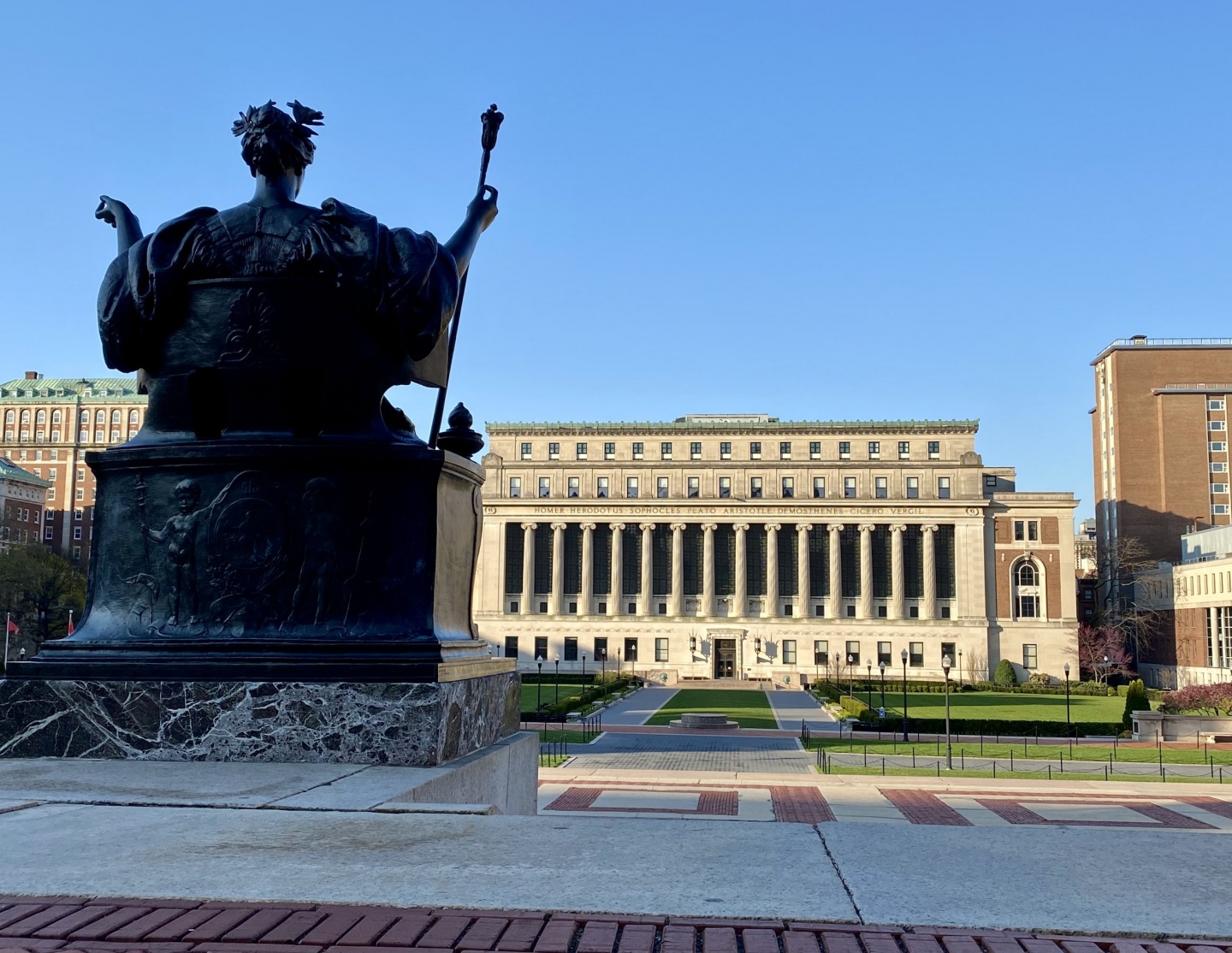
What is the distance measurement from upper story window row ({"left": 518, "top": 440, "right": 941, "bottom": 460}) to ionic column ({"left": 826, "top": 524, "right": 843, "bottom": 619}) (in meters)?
7.61

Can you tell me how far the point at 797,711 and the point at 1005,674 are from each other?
3925 cm

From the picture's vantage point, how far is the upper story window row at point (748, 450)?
10625 centimetres

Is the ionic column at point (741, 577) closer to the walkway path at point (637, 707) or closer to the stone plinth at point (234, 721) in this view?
the walkway path at point (637, 707)

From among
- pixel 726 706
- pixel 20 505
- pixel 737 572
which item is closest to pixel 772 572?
pixel 737 572

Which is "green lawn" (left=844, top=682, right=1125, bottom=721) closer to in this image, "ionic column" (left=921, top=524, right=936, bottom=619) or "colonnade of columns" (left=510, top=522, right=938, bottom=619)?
"ionic column" (left=921, top=524, right=936, bottom=619)

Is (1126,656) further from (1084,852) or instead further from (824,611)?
(1084,852)

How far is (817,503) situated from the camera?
341 ft

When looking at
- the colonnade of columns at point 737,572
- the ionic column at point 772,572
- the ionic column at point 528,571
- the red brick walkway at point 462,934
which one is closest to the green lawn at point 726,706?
the ionic column at point 772,572

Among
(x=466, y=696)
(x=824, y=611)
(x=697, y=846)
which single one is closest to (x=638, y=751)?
(x=466, y=696)

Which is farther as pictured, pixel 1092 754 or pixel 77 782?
pixel 1092 754

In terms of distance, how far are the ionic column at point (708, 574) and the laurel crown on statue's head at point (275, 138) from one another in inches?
3772

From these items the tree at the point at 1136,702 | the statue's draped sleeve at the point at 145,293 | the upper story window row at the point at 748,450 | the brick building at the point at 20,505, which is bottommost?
the tree at the point at 1136,702

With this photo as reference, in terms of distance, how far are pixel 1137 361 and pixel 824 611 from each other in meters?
38.6

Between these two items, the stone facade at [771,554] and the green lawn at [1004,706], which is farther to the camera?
the stone facade at [771,554]
